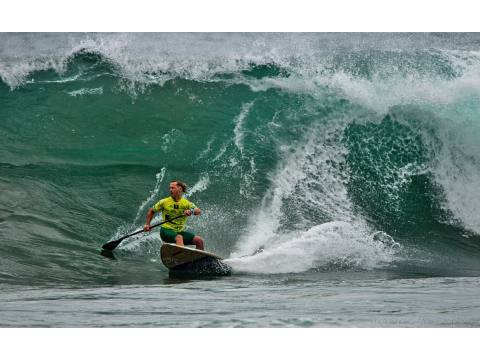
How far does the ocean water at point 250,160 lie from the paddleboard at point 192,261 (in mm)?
173

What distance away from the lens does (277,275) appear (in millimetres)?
6645

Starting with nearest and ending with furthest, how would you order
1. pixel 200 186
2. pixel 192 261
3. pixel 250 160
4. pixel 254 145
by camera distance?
1. pixel 192 261
2. pixel 200 186
3. pixel 250 160
4. pixel 254 145

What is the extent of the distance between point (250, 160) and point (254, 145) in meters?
0.31

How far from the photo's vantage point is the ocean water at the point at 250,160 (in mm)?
6680

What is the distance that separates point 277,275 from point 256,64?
3867 millimetres

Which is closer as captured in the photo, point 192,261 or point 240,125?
point 192,261

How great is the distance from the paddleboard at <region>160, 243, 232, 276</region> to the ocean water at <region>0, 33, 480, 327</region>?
173 mm

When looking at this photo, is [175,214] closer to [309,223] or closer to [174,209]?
[174,209]

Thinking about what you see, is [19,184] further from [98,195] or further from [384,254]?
[384,254]

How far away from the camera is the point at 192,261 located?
6.62 meters

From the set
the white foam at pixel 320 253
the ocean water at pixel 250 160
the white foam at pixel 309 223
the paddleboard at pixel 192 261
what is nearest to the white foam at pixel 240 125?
the ocean water at pixel 250 160

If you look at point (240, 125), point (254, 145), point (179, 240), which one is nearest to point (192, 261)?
point (179, 240)

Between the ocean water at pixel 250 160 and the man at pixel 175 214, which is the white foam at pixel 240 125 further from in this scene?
the man at pixel 175 214

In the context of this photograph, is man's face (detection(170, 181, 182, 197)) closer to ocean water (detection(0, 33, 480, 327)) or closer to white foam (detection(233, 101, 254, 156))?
ocean water (detection(0, 33, 480, 327))
